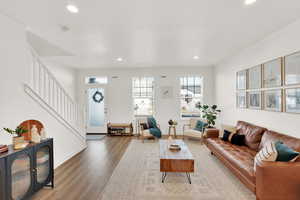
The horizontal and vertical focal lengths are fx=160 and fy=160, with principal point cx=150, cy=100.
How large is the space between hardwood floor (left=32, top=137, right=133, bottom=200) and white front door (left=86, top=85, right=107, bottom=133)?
6.42 ft

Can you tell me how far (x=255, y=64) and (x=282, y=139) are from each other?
1.87 metres

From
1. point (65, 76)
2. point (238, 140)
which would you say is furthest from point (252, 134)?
point (65, 76)

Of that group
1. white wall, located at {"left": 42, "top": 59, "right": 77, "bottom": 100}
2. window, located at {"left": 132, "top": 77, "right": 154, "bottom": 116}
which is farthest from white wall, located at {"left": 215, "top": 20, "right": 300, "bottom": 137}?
white wall, located at {"left": 42, "top": 59, "right": 77, "bottom": 100}

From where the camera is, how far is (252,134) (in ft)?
11.1

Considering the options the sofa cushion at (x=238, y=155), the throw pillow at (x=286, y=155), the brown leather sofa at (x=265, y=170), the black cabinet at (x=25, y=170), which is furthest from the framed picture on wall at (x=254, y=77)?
the black cabinet at (x=25, y=170)

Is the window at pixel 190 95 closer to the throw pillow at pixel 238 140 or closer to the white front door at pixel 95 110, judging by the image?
the throw pillow at pixel 238 140

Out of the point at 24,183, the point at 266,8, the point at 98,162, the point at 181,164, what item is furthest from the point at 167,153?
the point at 266,8

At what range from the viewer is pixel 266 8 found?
2293 millimetres

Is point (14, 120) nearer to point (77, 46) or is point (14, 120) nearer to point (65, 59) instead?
point (77, 46)

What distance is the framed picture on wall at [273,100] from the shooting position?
299cm

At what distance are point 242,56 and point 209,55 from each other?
874 millimetres

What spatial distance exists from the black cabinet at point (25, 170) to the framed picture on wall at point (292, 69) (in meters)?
4.19

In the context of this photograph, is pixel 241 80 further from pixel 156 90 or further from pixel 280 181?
pixel 156 90

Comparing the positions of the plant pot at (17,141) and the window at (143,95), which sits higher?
the window at (143,95)
